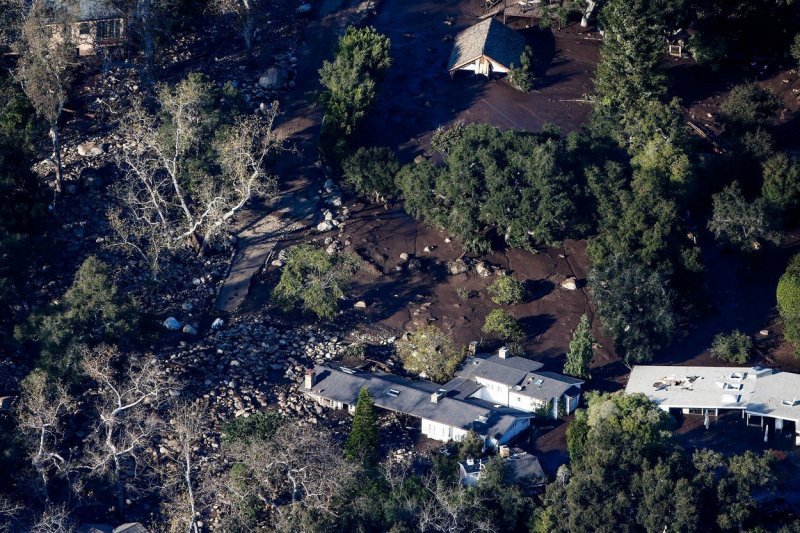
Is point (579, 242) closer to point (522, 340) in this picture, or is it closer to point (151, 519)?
point (522, 340)

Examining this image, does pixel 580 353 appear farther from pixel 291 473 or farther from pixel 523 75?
pixel 523 75

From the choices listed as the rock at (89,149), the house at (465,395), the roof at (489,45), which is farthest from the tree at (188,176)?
the roof at (489,45)

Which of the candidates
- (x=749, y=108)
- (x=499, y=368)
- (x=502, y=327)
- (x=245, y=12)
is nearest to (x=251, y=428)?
(x=499, y=368)

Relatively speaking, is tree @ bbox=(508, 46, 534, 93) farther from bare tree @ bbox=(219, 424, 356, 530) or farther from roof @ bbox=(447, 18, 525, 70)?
bare tree @ bbox=(219, 424, 356, 530)

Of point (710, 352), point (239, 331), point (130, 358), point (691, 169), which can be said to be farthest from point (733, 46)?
point (130, 358)

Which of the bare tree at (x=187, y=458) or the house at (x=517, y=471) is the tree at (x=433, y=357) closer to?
the house at (x=517, y=471)
